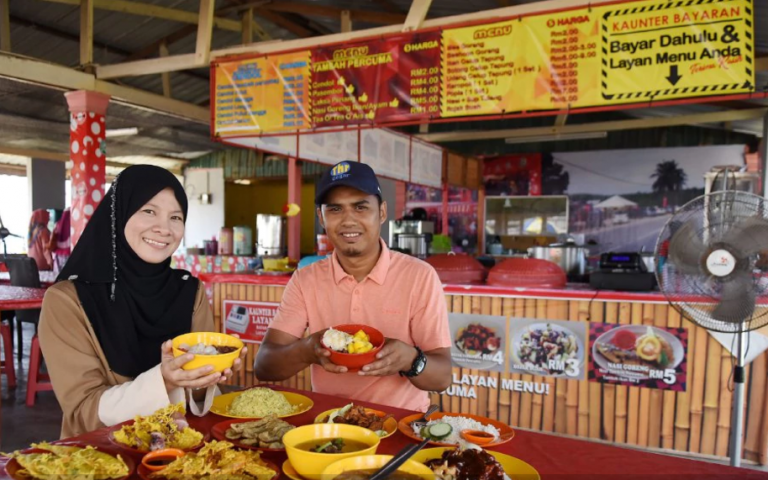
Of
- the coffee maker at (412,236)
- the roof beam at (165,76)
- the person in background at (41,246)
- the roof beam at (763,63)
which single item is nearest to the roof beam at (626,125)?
the coffee maker at (412,236)

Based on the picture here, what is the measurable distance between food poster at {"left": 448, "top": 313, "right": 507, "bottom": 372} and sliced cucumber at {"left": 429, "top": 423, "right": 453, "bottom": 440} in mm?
2719

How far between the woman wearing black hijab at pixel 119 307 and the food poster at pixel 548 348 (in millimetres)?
2740

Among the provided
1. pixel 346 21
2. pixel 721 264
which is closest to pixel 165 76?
pixel 346 21

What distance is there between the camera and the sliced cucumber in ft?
4.63

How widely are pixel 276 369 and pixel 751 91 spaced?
3678 millimetres

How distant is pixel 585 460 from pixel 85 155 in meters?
7.11

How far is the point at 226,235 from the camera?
11547mm

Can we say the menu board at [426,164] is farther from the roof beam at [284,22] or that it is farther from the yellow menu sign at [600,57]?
the yellow menu sign at [600,57]

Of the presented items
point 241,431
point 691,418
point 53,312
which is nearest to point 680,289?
point 691,418

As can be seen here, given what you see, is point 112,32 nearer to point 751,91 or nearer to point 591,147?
point 751,91

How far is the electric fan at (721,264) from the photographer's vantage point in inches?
92.8

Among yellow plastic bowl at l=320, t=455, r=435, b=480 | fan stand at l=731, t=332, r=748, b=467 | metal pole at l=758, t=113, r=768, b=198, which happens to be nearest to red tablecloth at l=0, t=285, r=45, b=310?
yellow plastic bowl at l=320, t=455, r=435, b=480

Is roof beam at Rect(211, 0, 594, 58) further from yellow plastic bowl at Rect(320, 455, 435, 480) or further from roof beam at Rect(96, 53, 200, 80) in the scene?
yellow plastic bowl at Rect(320, 455, 435, 480)

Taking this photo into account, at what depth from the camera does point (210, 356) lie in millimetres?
1382
